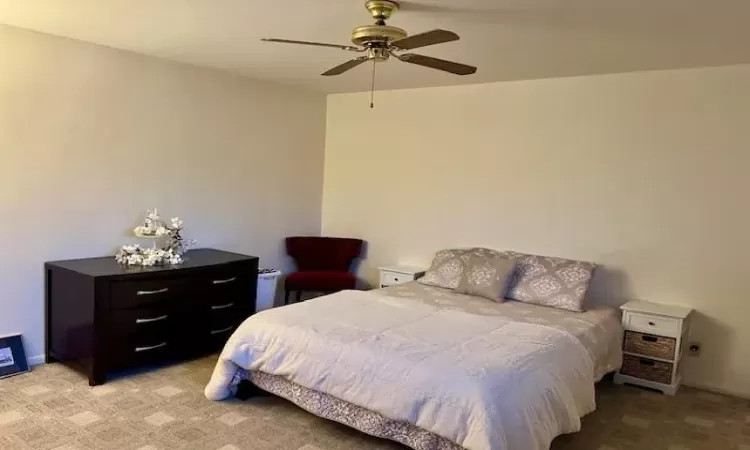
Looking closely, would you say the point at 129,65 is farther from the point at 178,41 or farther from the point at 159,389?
the point at 159,389

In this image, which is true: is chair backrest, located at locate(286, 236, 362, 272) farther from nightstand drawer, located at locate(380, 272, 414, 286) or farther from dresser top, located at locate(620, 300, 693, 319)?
dresser top, located at locate(620, 300, 693, 319)

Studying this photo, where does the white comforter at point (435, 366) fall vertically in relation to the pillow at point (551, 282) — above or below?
below

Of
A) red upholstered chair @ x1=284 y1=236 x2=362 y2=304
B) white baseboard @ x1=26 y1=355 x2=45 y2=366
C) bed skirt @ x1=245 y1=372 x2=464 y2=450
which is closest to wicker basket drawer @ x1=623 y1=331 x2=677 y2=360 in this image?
bed skirt @ x1=245 y1=372 x2=464 y2=450

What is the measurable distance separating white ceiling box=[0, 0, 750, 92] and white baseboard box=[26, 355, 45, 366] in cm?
219

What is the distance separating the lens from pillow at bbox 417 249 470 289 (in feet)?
15.0

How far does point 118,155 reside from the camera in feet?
13.6

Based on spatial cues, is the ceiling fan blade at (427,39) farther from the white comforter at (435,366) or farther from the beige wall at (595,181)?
the beige wall at (595,181)

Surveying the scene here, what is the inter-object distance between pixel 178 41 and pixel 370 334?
2354mm

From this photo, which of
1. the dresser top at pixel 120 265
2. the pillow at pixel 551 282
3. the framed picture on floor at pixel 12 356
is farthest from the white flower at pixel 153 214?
the pillow at pixel 551 282

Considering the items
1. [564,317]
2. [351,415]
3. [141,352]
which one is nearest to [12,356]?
[141,352]

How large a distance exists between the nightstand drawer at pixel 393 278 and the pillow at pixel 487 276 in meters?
0.67

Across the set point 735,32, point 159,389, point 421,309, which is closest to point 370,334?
point 421,309

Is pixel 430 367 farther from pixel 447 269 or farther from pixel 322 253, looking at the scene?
pixel 322 253

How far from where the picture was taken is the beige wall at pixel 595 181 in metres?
3.89
